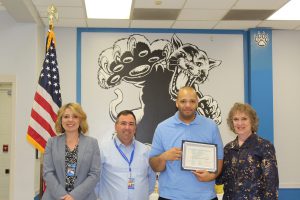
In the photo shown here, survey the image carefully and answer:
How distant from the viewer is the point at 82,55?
5.79 m

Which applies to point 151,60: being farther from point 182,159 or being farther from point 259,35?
point 182,159

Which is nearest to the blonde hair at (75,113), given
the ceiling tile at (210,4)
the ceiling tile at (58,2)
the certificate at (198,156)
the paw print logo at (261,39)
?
the certificate at (198,156)

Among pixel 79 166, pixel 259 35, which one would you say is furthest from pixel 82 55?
pixel 79 166

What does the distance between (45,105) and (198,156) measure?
2196 mm

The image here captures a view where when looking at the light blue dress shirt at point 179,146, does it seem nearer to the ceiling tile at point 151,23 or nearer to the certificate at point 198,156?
the certificate at point 198,156

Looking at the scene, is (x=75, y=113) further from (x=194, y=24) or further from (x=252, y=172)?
(x=194, y=24)

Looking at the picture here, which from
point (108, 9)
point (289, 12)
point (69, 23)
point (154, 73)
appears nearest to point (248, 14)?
point (289, 12)

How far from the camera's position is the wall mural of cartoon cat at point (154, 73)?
579cm

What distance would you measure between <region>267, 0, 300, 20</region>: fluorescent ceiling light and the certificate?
2.92 metres

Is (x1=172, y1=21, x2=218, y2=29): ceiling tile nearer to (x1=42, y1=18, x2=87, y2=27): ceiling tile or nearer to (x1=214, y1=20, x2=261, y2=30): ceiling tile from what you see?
(x1=214, y1=20, x2=261, y2=30): ceiling tile

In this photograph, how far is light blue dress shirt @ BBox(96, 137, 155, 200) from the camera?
2.94 m

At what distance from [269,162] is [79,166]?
4.66 ft

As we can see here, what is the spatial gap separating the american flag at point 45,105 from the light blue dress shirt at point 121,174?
1.38 meters

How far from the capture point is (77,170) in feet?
9.24
